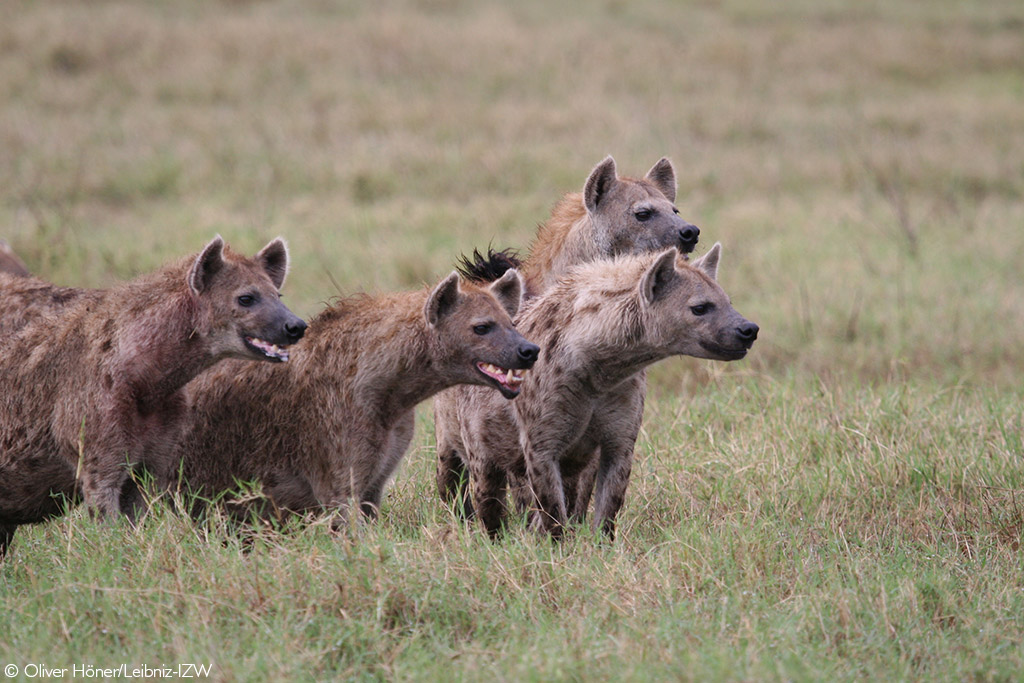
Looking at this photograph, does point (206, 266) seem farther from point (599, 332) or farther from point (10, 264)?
point (10, 264)

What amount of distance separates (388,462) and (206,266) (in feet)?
3.00

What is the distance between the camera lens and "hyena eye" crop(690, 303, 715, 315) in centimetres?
460

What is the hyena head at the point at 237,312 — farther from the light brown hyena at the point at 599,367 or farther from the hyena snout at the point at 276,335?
the light brown hyena at the point at 599,367

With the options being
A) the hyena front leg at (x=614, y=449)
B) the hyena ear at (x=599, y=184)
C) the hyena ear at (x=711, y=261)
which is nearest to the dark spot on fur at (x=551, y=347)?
the hyena front leg at (x=614, y=449)

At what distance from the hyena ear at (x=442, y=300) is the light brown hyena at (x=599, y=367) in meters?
0.43

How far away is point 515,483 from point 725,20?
51.2 ft

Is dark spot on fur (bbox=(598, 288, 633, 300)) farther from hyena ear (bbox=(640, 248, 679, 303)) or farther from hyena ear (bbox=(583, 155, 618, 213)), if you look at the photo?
hyena ear (bbox=(583, 155, 618, 213))

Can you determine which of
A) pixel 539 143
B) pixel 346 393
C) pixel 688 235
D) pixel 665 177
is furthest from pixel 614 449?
pixel 539 143

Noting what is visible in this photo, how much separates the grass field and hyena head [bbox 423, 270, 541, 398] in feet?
1.82

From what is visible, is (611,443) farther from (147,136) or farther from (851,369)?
(147,136)

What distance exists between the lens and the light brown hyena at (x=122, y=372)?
14.2 feet

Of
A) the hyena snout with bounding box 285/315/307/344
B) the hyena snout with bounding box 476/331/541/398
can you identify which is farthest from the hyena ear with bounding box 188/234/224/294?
the hyena snout with bounding box 476/331/541/398

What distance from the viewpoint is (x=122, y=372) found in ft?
14.3

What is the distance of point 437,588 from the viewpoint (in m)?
3.93
